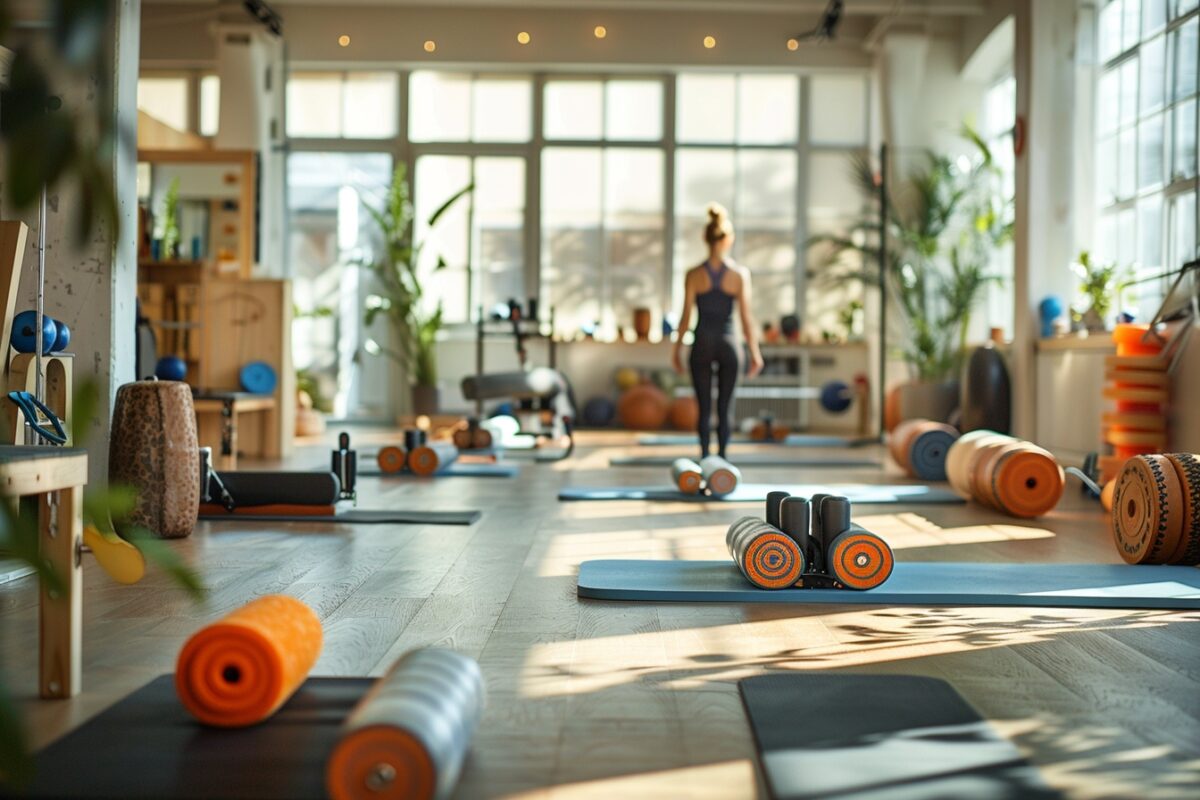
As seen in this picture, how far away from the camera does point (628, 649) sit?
2787mm

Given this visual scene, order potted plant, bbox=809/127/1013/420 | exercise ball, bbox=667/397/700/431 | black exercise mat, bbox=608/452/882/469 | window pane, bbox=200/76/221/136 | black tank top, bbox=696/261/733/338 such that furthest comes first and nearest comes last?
1. window pane, bbox=200/76/221/136
2. exercise ball, bbox=667/397/700/431
3. potted plant, bbox=809/127/1013/420
4. black exercise mat, bbox=608/452/882/469
5. black tank top, bbox=696/261/733/338

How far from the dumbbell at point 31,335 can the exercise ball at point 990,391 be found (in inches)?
254

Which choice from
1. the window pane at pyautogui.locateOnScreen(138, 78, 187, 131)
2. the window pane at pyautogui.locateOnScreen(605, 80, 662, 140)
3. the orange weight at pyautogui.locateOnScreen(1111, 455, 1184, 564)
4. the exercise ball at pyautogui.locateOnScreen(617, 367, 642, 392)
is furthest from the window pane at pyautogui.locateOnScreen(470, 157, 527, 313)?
the orange weight at pyautogui.locateOnScreen(1111, 455, 1184, 564)

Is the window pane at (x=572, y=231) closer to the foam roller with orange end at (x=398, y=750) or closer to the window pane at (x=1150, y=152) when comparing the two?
the window pane at (x=1150, y=152)

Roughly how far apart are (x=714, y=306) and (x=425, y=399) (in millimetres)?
5566

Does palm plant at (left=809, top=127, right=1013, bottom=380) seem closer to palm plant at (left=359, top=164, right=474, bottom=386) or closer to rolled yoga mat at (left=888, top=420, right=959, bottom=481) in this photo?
rolled yoga mat at (left=888, top=420, right=959, bottom=481)

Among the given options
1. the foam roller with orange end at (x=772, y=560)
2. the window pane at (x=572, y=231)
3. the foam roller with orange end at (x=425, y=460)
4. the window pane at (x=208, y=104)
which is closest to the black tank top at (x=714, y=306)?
the foam roller with orange end at (x=425, y=460)

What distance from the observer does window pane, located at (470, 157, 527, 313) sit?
43.0 feet

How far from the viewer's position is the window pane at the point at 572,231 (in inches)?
519

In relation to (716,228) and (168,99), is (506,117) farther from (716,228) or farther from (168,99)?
(716,228)

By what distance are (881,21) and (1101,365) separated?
602cm

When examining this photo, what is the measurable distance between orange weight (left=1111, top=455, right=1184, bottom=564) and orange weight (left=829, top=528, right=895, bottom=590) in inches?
40.9

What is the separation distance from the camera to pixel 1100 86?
8516 millimetres

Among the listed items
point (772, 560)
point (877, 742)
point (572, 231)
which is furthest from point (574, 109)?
point (877, 742)
